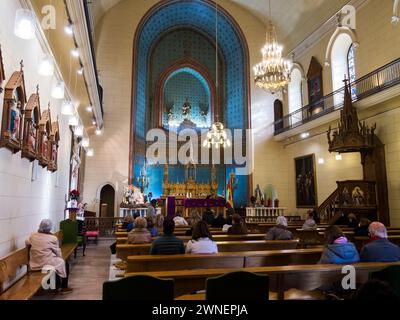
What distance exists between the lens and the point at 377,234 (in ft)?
13.2

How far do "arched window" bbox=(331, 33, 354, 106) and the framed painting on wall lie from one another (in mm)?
3236

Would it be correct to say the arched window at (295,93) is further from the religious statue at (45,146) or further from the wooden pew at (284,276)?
the wooden pew at (284,276)

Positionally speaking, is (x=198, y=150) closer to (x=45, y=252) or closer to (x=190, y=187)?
(x=190, y=187)

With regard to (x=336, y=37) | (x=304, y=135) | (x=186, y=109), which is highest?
(x=336, y=37)

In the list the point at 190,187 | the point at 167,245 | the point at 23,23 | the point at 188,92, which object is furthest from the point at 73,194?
the point at 188,92

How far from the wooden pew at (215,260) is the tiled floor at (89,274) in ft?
5.57

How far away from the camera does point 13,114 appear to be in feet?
16.2

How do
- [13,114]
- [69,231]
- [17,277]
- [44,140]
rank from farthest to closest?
[69,231]
[44,140]
[17,277]
[13,114]

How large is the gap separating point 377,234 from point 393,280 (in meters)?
1.19

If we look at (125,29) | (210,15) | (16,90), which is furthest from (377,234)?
(210,15)

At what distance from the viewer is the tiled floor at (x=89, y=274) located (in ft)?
17.3

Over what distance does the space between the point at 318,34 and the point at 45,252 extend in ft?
48.4

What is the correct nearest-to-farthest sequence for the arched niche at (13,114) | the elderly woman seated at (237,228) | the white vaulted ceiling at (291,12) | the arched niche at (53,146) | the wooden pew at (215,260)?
1. the wooden pew at (215,260)
2. the arched niche at (13,114)
3. the elderly woman seated at (237,228)
4. the arched niche at (53,146)
5. the white vaulted ceiling at (291,12)

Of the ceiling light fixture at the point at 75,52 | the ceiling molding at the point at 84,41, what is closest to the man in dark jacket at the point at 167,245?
the ceiling molding at the point at 84,41
